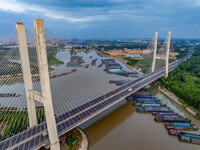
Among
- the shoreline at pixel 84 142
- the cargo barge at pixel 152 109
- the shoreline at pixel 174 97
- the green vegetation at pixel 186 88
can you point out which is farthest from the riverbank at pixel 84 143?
the shoreline at pixel 174 97

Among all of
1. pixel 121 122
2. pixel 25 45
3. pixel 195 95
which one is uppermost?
pixel 25 45

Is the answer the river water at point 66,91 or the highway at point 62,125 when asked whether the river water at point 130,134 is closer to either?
the highway at point 62,125

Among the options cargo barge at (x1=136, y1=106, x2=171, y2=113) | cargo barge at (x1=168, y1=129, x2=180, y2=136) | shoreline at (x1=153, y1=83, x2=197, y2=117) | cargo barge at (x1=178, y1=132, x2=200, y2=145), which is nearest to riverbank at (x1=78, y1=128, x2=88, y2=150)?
cargo barge at (x1=168, y1=129, x2=180, y2=136)

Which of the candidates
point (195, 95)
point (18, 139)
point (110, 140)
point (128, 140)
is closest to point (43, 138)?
point (18, 139)

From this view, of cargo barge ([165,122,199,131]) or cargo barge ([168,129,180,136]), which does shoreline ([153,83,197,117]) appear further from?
cargo barge ([168,129,180,136])

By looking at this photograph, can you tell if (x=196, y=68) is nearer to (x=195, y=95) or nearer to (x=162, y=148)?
(x=195, y=95)

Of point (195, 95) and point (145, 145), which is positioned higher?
point (195, 95)
